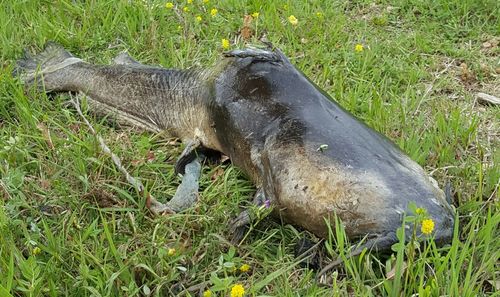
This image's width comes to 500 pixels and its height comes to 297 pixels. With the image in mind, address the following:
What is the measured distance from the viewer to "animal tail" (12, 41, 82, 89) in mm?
3646

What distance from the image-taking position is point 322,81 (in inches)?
148

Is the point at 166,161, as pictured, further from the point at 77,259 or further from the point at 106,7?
the point at 106,7

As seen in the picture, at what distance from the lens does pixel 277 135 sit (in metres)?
2.58

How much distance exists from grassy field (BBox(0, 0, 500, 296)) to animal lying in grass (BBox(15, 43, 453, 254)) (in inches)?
4.0

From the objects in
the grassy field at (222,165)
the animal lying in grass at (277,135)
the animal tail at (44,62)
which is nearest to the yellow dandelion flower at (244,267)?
the grassy field at (222,165)

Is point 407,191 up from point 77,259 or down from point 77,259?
up

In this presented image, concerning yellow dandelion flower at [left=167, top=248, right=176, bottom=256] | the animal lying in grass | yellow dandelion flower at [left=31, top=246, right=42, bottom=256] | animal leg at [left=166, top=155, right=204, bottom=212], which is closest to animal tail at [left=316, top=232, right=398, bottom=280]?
the animal lying in grass

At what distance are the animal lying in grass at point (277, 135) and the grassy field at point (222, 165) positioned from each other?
101mm

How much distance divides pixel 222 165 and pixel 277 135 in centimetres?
52

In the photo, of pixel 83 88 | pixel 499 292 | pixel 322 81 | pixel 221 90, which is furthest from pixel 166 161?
pixel 499 292

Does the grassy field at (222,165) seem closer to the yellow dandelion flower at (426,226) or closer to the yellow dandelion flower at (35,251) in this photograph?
the yellow dandelion flower at (35,251)

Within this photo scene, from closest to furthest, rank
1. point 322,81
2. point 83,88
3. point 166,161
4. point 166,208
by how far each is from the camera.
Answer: point 166,208, point 166,161, point 83,88, point 322,81

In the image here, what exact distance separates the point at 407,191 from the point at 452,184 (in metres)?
0.67

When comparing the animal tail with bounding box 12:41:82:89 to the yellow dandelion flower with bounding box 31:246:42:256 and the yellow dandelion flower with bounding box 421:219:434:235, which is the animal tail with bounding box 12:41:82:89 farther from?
the yellow dandelion flower with bounding box 421:219:434:235
